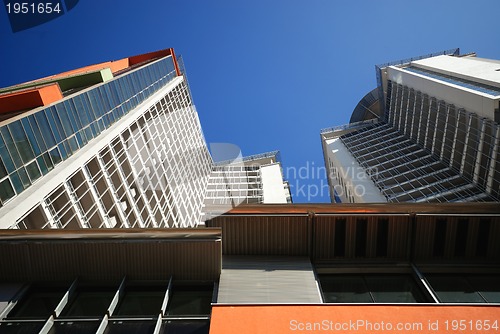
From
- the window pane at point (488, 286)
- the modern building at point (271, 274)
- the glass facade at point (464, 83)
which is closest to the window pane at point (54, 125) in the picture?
the modern building at point (271, 274)

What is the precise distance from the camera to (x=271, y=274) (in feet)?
37.2

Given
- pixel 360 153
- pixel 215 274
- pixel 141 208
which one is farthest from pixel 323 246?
pixel 360 153

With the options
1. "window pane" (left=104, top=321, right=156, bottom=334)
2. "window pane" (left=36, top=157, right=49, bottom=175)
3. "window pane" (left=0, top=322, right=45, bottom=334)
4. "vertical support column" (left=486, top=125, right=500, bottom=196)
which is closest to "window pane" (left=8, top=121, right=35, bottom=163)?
"window pane" (left=36, top=157, right=49, bottom=175)

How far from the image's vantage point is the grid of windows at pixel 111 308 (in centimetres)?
921

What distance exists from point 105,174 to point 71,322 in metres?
20.2

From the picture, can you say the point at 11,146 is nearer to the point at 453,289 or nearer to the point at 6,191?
the point at 6,191

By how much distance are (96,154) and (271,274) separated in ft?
67.6

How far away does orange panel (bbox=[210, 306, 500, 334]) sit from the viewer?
27.0 ft

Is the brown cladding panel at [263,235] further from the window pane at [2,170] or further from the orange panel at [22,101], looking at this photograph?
the orange panel at [22,101]

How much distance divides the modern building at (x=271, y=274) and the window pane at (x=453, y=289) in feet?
0.14

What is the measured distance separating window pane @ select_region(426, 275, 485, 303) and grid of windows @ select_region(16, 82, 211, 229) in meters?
17.9

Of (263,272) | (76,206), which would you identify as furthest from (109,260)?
(76,206)

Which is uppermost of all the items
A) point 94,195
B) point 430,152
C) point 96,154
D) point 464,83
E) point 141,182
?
point 96,154

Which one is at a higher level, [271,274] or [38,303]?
[38,303]
